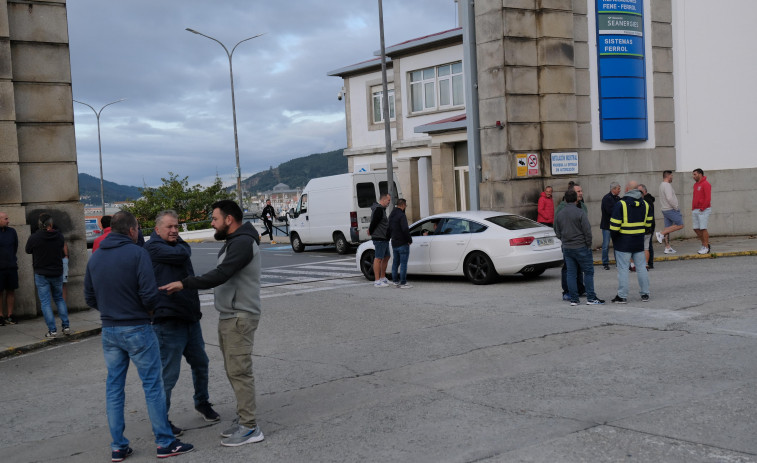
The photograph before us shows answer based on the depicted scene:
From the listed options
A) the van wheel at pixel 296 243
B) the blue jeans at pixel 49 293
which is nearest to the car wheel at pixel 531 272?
the blue jeans at pixel 49 293

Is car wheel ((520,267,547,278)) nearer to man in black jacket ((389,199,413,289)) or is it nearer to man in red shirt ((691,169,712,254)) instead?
man in black jacket ((389,199,413,289))

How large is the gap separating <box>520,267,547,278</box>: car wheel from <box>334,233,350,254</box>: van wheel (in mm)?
9309

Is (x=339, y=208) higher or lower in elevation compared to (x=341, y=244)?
higher

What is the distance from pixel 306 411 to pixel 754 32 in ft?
68.9

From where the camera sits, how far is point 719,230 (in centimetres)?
2266

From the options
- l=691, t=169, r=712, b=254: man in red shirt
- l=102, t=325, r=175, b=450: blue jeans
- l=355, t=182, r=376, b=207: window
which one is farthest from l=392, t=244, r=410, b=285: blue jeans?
l=102, t=325, r=175, b=450: blue jeans

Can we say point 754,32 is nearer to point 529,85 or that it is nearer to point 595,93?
point 595,93

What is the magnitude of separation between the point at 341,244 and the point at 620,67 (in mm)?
9829

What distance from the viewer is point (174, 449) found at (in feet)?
18.6

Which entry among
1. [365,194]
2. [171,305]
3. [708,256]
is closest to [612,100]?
[708,256]

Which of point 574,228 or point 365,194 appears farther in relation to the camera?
point 365,194

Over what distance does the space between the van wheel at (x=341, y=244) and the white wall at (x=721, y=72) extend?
1027 cm

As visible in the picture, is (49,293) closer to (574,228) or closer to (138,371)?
(138,371)

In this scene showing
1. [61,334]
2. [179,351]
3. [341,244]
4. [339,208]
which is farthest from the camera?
[341,244]
